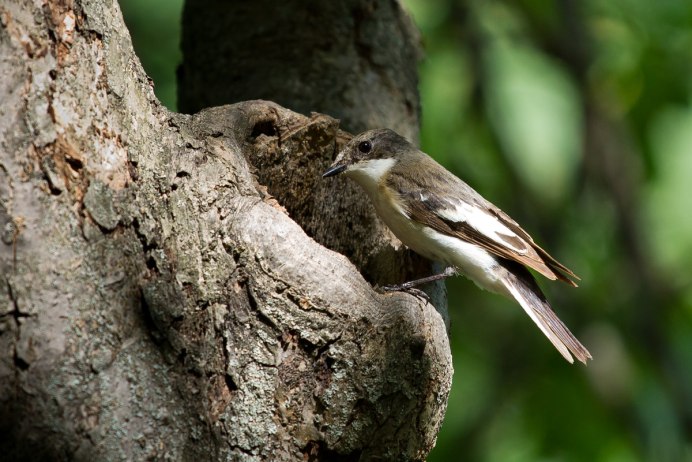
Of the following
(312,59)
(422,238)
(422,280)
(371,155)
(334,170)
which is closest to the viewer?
(422,280)

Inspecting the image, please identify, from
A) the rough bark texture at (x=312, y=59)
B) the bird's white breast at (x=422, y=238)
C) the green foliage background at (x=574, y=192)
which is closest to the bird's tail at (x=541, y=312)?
the bird's white breast at (x=422, y=238)

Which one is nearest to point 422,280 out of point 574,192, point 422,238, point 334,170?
point 422,238

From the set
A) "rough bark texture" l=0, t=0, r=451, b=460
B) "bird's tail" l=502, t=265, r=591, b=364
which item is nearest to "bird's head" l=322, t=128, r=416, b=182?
"bird's tail" l=502, t=265, r=591, b=364

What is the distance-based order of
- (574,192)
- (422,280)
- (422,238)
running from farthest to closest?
1. (574,192)
2. (422,238)
3. (422,280)

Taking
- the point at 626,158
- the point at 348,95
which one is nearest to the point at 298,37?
the point at 348,95

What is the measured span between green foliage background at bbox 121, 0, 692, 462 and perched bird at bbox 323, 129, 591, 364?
1.56 m

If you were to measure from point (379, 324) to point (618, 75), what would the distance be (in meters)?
4.31

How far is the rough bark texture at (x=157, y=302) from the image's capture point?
91.0 inches

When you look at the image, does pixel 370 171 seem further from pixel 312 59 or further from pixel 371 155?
pixel 312 59

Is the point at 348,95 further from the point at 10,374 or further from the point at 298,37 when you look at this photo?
the point at 10,374

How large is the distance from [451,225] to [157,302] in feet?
6.90

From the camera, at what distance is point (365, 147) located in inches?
165

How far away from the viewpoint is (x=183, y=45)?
4.88 metres

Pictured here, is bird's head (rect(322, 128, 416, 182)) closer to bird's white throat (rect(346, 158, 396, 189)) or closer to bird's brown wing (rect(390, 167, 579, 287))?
bird's white throat (rect(346, 158, 396, 189))
